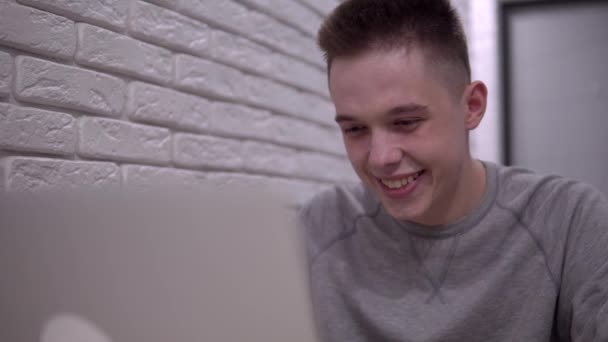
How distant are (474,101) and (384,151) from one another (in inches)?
10.3

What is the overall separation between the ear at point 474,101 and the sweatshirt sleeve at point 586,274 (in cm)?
23

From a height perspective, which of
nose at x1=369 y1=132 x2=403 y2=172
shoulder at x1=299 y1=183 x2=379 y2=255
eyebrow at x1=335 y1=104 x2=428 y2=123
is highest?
eyebrow at x1=335 y1=104 x2=428 y2=123

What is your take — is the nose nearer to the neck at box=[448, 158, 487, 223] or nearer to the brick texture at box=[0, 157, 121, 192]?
the neck at box=[448, 158, 487, 223]

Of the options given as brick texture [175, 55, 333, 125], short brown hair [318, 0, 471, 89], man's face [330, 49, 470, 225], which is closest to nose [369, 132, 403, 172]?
man's face [330, 49, 470, 225]

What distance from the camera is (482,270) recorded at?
119cm

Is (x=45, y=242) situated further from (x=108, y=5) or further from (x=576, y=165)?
(x=576, y=165)

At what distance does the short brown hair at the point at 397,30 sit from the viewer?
3.79 feet

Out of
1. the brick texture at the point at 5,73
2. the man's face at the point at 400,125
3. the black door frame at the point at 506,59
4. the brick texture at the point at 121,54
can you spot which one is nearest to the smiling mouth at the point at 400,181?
the man's face at the point at 400,125

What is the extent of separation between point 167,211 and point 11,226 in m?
0.22

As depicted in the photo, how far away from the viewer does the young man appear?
111 cm

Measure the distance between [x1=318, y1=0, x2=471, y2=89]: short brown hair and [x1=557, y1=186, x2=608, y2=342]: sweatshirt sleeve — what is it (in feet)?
1.10

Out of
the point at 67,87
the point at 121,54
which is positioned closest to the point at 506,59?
the point at 121,54

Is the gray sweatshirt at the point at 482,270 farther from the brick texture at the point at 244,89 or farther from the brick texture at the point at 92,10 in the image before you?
the brick texture at the point at 92,10

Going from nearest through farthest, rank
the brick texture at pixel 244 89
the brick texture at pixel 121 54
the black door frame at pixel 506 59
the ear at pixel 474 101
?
the brick texture at pixel 121 54 < the ear at pixel 474 101 < the brick texture at pixel 244 89 < the black door frame at pixel 506 59
